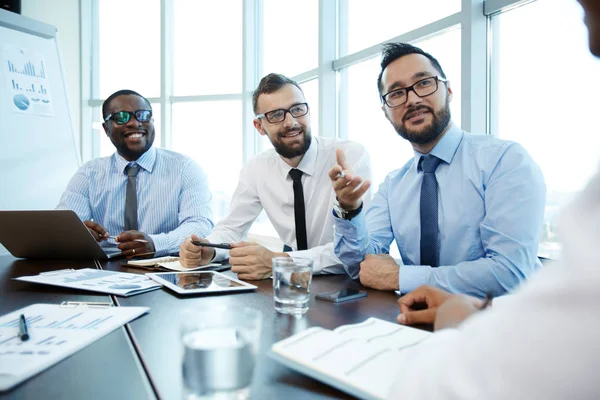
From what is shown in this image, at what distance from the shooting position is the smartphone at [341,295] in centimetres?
110

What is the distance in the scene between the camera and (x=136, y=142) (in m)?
2.71

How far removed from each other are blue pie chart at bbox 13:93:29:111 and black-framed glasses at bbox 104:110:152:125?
121 cm

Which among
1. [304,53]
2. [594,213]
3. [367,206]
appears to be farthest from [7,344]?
[304,53]

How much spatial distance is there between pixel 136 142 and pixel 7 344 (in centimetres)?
211

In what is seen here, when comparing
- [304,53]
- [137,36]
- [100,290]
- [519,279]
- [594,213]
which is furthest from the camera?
[137,36]

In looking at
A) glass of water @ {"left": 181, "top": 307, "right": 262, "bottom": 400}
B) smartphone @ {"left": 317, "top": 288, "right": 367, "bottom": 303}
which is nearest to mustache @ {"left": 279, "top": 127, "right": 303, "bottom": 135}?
smartphone @ {"left": 317, "top": 288, "right": 367, "bottom": 303}

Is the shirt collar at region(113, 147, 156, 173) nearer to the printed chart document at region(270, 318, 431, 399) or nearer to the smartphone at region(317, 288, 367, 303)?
the smartphone at region(317, 288, 367, 303)

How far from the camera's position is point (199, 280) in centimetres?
135

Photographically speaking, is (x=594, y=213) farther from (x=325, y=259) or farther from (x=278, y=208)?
(x=278, y=208)

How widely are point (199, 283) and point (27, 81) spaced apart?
3.18 meters

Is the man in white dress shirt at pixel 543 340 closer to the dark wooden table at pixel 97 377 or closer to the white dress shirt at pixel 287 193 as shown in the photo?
the dark wooden table at pixel 97 377

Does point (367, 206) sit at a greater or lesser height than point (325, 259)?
greater

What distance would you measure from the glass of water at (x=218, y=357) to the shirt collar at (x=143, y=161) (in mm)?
2279

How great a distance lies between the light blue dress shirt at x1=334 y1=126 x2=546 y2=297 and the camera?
136 centimetres
